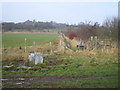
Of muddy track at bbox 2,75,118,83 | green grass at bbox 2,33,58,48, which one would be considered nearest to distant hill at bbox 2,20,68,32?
green grass at bbox 2,33,58,48

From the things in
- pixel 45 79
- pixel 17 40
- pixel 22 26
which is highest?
pixel 22 26

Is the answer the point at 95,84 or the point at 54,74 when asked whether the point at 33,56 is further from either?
the point at 95,84

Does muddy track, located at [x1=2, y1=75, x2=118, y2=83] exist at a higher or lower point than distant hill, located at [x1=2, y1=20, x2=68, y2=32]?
lower

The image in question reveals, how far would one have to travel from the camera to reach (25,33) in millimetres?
52094

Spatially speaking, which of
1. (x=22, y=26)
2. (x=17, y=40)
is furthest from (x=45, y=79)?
(x=22, y=26)

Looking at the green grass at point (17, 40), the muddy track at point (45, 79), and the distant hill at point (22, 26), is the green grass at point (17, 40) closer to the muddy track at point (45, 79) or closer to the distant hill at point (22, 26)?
the distant hill at point (22, 26)

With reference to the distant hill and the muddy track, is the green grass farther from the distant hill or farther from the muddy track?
the muddy track

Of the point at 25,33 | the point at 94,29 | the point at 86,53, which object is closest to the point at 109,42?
the point at 86,53

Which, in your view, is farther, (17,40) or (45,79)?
(17,40)

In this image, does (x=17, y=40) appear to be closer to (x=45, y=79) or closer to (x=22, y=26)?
(x=22, y=26)

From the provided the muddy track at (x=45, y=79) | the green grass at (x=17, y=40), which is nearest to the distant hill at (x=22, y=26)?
the green grass at (x=17, y=40)

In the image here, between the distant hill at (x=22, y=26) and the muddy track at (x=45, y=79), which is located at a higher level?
the distant hill at (x=22, y=26)

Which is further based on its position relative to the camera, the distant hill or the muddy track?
the distant hill

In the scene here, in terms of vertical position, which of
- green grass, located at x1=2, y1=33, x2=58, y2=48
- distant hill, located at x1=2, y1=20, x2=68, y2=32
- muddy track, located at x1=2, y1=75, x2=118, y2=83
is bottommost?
muddy track, located at x1=2, y1=75, x2=118, y2=83
